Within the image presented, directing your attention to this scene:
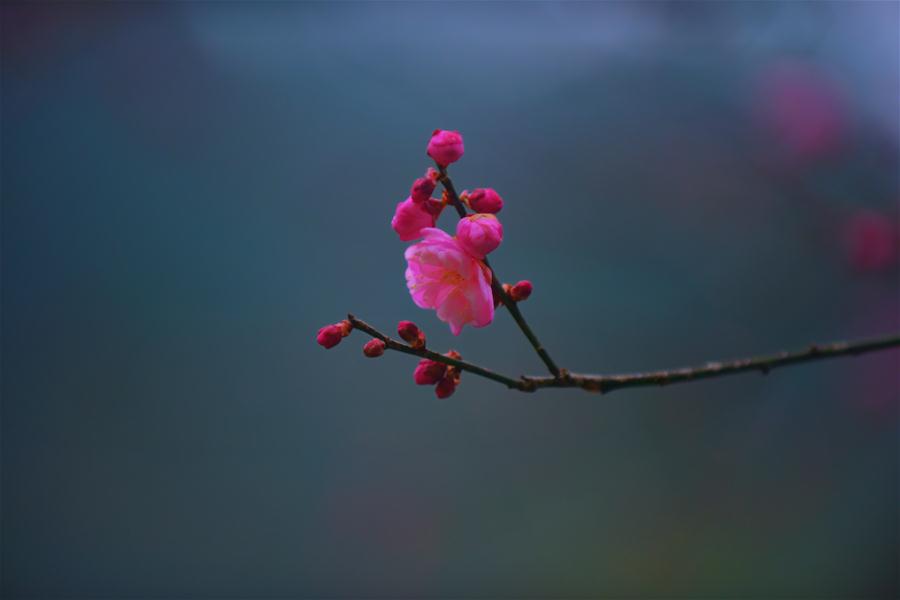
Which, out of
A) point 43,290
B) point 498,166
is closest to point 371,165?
point 498,166

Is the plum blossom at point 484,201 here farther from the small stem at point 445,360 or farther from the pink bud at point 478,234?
the small stem at point 445,360

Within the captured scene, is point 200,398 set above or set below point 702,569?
above

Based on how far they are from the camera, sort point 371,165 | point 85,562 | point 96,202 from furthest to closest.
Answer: point 371,165
point 96,202
point 85,562

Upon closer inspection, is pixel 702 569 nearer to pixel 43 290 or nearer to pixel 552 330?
pixel 552 330

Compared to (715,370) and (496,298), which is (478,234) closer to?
(496,298)

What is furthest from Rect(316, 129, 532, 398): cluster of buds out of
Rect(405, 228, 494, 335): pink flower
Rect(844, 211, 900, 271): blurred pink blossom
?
Rect(844, 211, 900, 271): blurred pink blossom

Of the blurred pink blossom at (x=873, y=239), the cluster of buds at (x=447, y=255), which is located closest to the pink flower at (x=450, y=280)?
the cluster of buds at (x=447, y=255)
